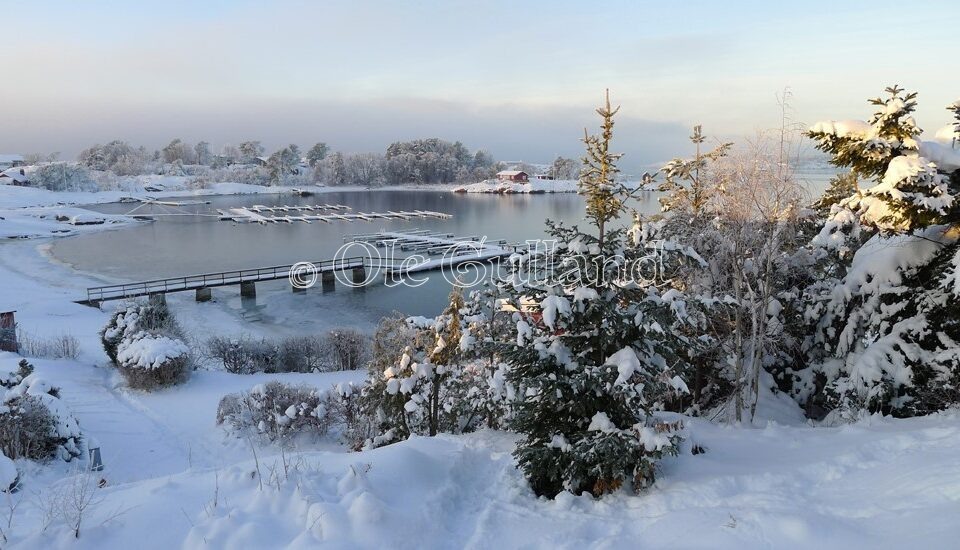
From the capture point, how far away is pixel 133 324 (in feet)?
62.2

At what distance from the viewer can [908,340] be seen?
898cm

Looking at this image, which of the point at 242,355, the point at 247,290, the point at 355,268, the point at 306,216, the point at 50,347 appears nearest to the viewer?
the point at 50,347

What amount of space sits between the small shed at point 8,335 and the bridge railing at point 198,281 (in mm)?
7265

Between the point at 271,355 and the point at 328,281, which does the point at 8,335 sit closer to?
the point at 271,355

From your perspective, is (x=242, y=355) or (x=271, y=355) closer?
(x=242, y=355)

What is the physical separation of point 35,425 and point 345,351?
11.9 metres

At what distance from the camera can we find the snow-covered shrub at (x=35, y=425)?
33.0ft

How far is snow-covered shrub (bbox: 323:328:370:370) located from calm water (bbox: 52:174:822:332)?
221 inches

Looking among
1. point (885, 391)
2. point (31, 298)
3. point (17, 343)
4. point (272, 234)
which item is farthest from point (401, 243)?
point (885, 391)

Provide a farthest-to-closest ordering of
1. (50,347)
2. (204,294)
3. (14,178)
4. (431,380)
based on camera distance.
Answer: (14,178)
(204,294)
(50,347)
(431,380)

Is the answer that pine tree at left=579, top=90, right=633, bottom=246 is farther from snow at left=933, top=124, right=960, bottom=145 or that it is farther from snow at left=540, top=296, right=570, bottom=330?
snow at left=933, top=124, right=960, bottom=145

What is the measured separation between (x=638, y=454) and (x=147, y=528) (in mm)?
4761

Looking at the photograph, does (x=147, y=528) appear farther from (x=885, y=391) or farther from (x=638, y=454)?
(x=885, y=391)

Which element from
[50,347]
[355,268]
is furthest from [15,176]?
[50,347]
